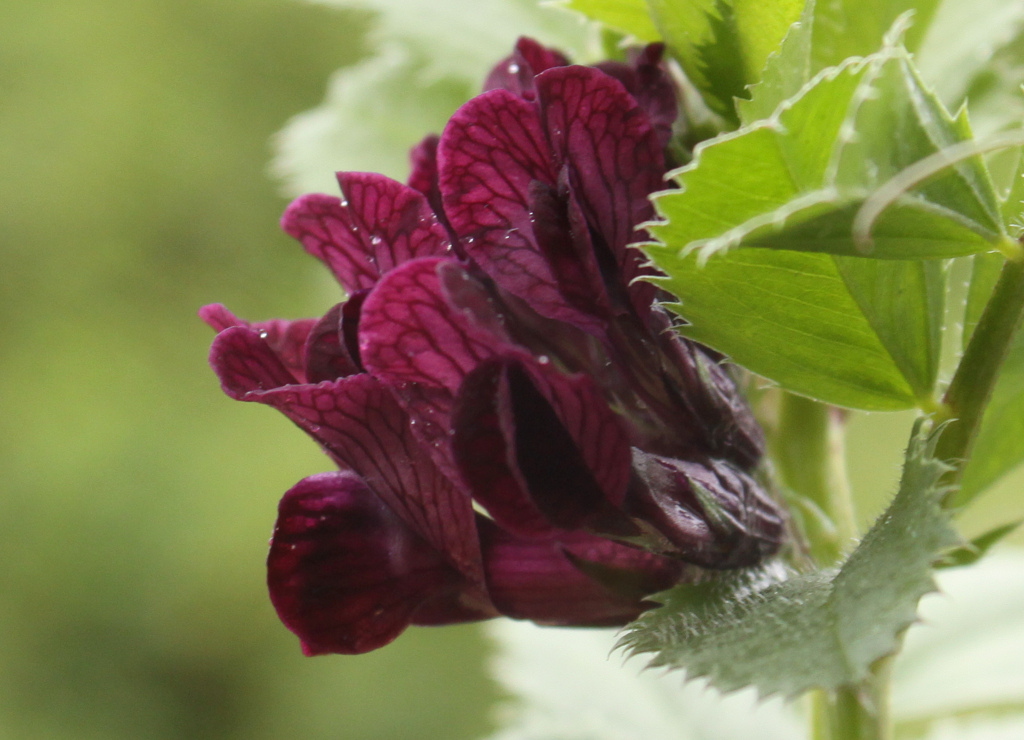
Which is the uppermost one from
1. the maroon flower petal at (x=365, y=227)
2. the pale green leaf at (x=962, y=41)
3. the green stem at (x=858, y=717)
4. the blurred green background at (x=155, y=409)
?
the blurred green background at (x=155, y=409)

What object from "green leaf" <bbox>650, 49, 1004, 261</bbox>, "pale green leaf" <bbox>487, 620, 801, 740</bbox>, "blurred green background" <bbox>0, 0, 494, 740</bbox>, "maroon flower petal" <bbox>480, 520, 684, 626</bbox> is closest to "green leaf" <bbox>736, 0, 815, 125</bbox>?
"green leaf" <bbox>650, 49, 1004, 261</bbox>

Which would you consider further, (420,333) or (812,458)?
(812,458)

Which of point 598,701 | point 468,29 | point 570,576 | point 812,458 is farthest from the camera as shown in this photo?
point 598,701

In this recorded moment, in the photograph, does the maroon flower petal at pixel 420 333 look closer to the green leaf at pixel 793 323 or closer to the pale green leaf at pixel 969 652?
the green leaf at pixel 793 323

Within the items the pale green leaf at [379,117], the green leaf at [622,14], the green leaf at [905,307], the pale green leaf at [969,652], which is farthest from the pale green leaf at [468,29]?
the pale green leaf at [969,652]

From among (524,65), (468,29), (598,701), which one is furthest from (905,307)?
(598,701)

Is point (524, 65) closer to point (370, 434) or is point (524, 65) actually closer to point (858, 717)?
point (370, 434)

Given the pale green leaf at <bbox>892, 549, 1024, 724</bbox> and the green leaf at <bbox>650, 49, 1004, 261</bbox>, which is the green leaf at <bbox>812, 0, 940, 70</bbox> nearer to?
the green leaf at <bbox>650, 49, 1004, 261</bbox>
